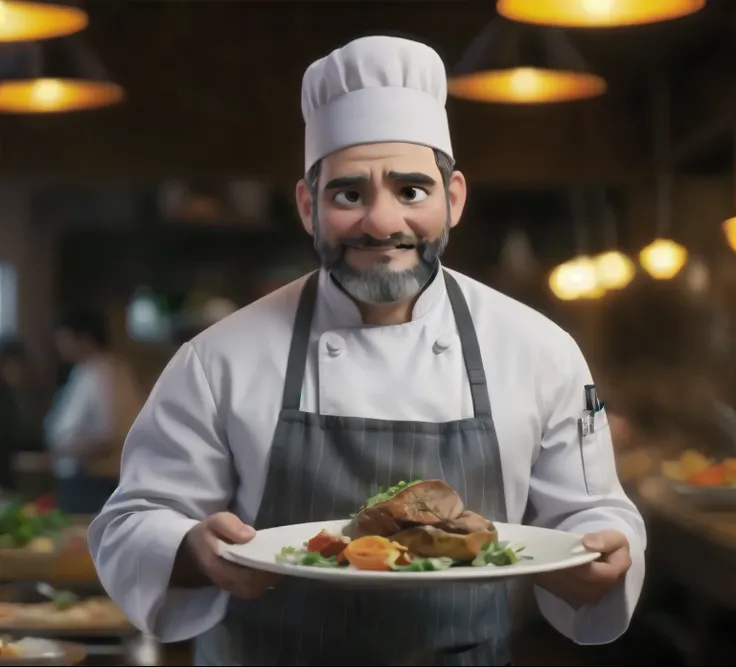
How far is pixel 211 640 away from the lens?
1.62m

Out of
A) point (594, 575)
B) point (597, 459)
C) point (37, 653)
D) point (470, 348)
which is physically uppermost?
point (470, 348)

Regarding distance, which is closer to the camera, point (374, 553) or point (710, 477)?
point (374, 553)

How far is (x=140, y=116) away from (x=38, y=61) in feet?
0.59

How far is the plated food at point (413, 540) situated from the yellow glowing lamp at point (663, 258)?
69cm

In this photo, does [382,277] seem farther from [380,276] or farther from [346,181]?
[346,181]

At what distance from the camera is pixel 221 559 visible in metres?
1.39

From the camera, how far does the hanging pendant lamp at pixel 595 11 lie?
1865 mm

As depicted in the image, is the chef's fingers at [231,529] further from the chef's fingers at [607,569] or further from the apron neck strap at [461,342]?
the chef's fingers at [607,569]

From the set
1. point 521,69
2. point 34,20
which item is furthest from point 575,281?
point 34,20

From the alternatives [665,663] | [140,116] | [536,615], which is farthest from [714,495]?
[140,116]

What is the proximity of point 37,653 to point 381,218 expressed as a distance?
0.84 m

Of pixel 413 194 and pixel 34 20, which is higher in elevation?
pixel 34 20

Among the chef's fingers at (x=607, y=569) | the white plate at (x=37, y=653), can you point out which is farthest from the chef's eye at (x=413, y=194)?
the white plate at (x=37, y=653)

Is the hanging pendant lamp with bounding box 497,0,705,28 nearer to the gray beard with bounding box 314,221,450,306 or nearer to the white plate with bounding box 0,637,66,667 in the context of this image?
the gray beard with bounding box 314,221,450,306
